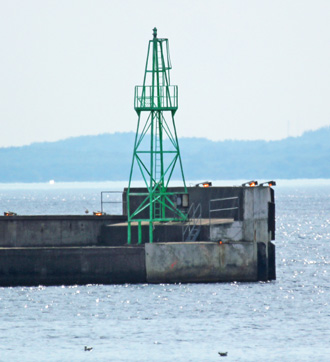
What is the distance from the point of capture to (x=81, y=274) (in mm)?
51031

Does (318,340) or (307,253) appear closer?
(318,340)

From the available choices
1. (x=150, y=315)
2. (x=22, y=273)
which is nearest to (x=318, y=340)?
(x=150, y=315)

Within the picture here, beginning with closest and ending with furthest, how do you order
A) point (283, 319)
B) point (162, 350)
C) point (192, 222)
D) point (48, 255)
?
point (162, 350) → point (283, 319) → point (48, 255) → point (192, 222)

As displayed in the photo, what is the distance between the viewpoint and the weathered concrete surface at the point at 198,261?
50688 millimetres

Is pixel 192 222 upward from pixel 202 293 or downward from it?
upward

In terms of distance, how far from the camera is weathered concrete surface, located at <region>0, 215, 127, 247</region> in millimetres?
57406

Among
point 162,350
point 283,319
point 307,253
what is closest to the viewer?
point 162,350

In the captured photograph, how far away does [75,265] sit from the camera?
50906 millimetres

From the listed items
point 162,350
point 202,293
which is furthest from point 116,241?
point 162,350

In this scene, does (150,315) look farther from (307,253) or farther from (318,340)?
(307,253)

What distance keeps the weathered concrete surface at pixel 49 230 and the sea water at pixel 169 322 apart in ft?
16.9

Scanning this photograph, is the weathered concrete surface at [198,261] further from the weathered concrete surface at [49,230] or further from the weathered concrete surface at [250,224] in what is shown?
the weathered concrete surface at [49,230]

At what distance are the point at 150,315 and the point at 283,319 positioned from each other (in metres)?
5.87

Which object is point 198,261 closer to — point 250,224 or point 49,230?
point 250,224
